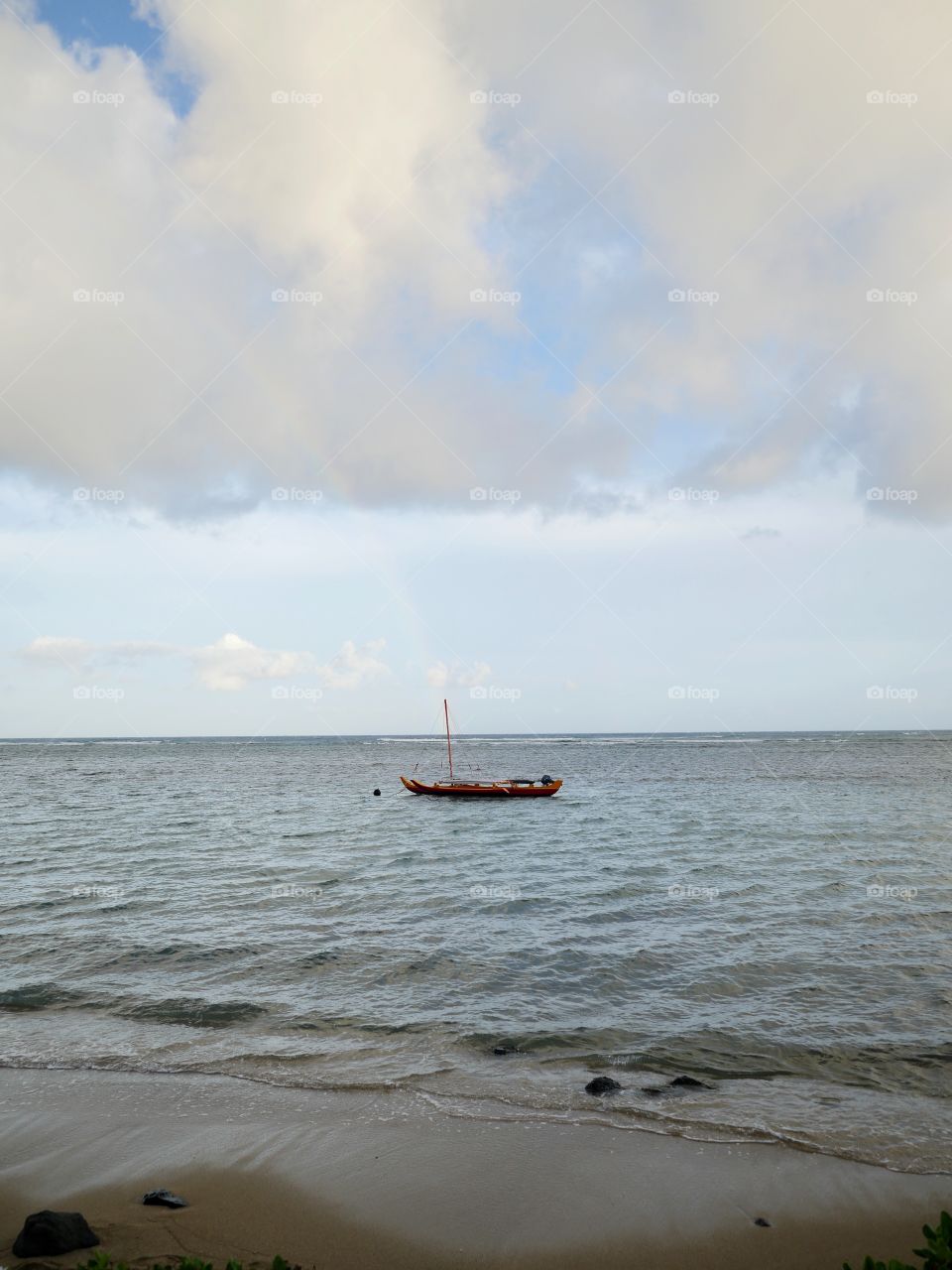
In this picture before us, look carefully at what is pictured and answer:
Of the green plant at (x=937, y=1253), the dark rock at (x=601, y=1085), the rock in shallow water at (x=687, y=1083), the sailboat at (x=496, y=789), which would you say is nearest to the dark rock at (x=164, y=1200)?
the dark rock at (x=601, y=1085)

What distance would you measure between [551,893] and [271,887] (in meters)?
8.76

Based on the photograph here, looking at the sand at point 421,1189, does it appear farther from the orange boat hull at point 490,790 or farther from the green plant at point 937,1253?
the orange boat hull at point 490,790

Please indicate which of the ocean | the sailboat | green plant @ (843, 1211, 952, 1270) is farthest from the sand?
the sailboat

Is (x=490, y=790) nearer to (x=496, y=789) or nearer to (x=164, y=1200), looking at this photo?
(x=496, y=789)

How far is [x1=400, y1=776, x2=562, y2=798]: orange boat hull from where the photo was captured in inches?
2272

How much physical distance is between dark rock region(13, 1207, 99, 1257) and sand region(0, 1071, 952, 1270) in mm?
115

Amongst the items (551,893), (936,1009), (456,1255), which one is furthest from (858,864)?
(456,1255)

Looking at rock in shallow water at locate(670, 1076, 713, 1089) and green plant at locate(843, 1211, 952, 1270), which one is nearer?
green plant at locate(843, 1211, 952, 1270)

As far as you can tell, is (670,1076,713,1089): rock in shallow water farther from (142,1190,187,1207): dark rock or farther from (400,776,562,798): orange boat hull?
(400,776,562,798): orange boat hull

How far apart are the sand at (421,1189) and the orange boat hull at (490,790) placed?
48.2 metres

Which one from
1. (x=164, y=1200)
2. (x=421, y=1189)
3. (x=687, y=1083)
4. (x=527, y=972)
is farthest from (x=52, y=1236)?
(x=527, y=972)

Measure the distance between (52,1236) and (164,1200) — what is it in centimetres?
129

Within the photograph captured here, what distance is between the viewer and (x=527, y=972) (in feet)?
51.3

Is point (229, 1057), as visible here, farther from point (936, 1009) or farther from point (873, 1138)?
point (936, 1009)
